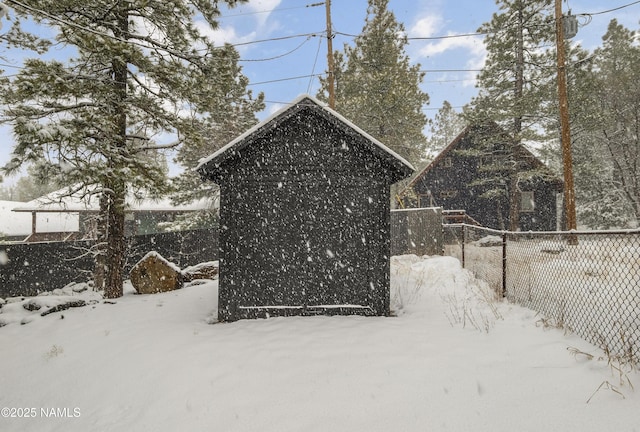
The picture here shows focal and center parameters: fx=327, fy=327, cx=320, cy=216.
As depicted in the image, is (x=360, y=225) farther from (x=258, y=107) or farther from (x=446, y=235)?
(x=258, y=107)

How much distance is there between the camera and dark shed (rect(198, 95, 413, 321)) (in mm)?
6633

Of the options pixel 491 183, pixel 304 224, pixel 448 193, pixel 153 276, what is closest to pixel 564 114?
pixel 304 224

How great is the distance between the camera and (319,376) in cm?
412

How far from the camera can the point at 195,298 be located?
8.35 meters

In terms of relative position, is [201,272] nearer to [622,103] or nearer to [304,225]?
[304,225]

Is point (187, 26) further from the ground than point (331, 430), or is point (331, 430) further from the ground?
point (187, 26)

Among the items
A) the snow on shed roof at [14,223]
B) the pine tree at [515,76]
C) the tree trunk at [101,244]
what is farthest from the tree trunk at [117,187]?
the snow on shed roof at [14,223]

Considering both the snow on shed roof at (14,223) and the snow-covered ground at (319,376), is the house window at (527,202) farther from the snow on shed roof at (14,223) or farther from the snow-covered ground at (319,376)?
the snow on shed roof at (14,223)

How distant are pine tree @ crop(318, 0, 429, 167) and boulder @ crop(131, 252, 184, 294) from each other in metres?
15.7

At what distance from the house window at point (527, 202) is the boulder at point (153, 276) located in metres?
22.7

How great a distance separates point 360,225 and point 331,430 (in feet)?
13.5

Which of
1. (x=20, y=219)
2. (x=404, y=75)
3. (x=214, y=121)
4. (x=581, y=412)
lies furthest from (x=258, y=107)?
(x=20, y=219)

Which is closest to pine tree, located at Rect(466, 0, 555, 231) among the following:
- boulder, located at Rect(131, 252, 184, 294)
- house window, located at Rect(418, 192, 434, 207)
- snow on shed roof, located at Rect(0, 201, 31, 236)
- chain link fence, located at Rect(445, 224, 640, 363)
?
house window, located at Rect(418, 192, 434, 207)

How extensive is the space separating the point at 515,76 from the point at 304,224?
61.2 feet
